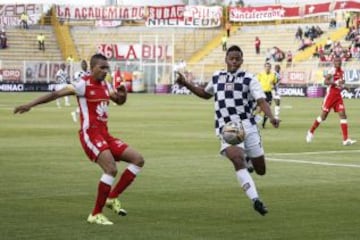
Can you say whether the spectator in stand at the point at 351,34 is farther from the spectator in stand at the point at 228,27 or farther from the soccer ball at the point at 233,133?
the soccer ball at the point at 233,133

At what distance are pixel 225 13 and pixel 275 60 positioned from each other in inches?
517

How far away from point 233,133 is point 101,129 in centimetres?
178

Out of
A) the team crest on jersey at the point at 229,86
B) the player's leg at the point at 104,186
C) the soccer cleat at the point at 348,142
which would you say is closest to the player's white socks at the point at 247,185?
the team crest on jersey at the point at 229,86

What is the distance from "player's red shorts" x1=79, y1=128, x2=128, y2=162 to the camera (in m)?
13.1

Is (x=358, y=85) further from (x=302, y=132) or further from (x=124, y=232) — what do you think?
(x=124, y=232)

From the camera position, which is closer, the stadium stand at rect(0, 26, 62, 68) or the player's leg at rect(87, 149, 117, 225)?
the player's leg at rect(87, 149, 117, 225)

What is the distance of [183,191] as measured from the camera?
16.1 m

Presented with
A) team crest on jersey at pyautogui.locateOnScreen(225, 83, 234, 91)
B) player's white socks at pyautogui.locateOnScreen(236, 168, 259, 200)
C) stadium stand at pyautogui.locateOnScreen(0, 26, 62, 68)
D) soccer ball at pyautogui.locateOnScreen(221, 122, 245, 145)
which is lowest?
stadium stand at pyautogui.locateOnScreen(0, 26, 62, 68)

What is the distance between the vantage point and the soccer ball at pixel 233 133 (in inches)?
539

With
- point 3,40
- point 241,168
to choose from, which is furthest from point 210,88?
point 3,40

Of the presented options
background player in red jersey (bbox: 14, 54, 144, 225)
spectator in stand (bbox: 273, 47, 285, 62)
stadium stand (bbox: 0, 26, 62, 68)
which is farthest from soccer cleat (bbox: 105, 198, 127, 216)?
stadium stand (bbox: 0, 26, 62, 68)

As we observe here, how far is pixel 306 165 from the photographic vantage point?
806 inches

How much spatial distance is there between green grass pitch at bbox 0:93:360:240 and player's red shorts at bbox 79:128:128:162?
0.84 meters

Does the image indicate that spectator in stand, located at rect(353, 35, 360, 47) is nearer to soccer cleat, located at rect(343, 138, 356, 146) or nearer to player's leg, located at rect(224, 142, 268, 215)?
soccer cleat, located at rect(343, 138, 356, 146)
